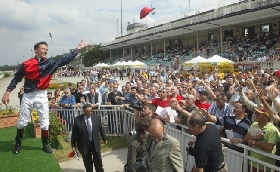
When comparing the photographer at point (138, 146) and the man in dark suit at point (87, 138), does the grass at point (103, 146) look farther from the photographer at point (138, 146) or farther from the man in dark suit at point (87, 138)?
the photographer at point (138, 146)

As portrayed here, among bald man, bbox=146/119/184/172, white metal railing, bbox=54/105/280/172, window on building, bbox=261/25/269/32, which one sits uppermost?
window on building, bbox=261/25/269/32

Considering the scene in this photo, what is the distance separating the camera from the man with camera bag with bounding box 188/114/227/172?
342 centimetres

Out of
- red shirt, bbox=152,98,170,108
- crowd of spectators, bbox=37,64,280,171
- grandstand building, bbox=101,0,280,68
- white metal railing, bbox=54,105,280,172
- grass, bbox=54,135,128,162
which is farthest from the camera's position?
grandstand building, bbox=101,0,280,68

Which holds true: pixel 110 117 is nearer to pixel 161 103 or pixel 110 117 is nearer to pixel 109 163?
pixel 109 163

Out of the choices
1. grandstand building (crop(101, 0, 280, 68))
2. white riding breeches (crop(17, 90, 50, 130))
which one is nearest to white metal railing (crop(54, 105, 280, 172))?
white riding breeches (crop(17, 90, 50, 130))

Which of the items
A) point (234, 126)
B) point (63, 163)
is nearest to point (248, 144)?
point (234, 126)

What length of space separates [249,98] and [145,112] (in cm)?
299

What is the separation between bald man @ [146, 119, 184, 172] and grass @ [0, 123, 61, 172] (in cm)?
269

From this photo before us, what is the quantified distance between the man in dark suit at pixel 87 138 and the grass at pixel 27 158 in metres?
0.59

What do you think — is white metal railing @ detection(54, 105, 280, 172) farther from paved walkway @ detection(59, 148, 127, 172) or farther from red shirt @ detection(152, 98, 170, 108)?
paved walkway @ detection(59, 148, 127, 172)

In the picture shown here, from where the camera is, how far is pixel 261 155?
13.5 feet

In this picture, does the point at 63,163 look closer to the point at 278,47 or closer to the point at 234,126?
the point at 234,126

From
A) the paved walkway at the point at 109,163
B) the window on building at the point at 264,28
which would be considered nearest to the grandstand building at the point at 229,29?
the window on building at the point at 264,28

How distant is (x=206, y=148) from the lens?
11.2 ft
